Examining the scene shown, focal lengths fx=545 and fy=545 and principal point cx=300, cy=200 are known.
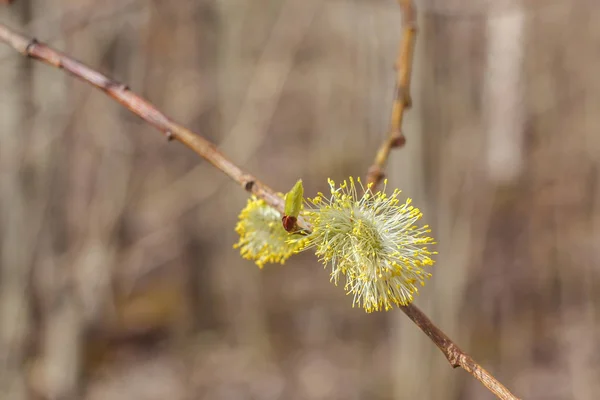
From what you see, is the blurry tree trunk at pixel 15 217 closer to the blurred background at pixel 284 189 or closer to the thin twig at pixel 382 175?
the blurred background at pixel 284 189

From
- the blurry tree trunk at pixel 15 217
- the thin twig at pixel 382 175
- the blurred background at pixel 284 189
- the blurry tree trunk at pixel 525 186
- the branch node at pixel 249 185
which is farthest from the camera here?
the blurry tree trunk at pixel 525 186

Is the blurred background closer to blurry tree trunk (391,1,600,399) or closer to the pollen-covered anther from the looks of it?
blurry tree trunk (391,1,600,399)

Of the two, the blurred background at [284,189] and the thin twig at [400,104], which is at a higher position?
the blurred background at [284,189]

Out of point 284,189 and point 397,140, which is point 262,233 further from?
point 284,189

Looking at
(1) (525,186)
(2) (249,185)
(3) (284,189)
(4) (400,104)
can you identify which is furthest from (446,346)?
(3) (284,189)

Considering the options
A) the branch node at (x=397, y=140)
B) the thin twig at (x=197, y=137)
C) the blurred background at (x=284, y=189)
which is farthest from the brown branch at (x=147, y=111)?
the blurred background at (x=284, y=189)

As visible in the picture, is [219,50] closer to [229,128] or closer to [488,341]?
[229,128]

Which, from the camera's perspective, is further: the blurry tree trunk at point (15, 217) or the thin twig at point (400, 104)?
the blurry tree trunk at point (15, 217)
